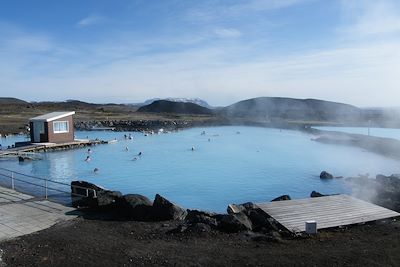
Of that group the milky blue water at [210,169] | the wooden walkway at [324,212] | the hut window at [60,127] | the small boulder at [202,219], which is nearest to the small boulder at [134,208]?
the small boulder at [202,219]

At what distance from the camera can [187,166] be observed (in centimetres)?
2752

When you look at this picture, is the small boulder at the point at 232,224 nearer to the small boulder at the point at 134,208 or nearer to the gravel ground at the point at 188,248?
the gravel ground at the point at 188,248

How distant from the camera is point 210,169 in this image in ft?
87.5

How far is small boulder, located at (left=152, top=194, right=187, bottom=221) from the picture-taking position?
10.2 metres

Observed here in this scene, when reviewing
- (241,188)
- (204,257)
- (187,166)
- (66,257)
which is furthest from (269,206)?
(187,166)

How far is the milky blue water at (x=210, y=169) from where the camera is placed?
20.2 meters

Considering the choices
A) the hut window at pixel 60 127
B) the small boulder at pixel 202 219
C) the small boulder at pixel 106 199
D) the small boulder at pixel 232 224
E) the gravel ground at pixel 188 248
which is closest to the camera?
the gravel ground at pixel 188 248

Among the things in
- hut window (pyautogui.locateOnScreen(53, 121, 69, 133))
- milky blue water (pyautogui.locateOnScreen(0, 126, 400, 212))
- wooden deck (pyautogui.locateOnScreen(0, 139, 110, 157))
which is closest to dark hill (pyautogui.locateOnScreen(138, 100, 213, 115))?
milky blue water (pyautogui.locateOnScreen(0, 126, 400, 212))

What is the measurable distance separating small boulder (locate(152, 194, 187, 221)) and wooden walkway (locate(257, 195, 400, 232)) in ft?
6.95

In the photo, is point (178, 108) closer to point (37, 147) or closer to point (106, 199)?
point (37, 147)

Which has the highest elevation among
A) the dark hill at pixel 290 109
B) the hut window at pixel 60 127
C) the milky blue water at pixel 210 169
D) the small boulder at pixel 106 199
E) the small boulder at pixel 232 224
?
the dark hill at pixel 290 109

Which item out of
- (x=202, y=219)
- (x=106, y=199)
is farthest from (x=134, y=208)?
(x=202, y=219)

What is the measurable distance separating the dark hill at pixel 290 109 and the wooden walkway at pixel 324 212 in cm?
7353

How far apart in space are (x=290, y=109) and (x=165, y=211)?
9273 cm
